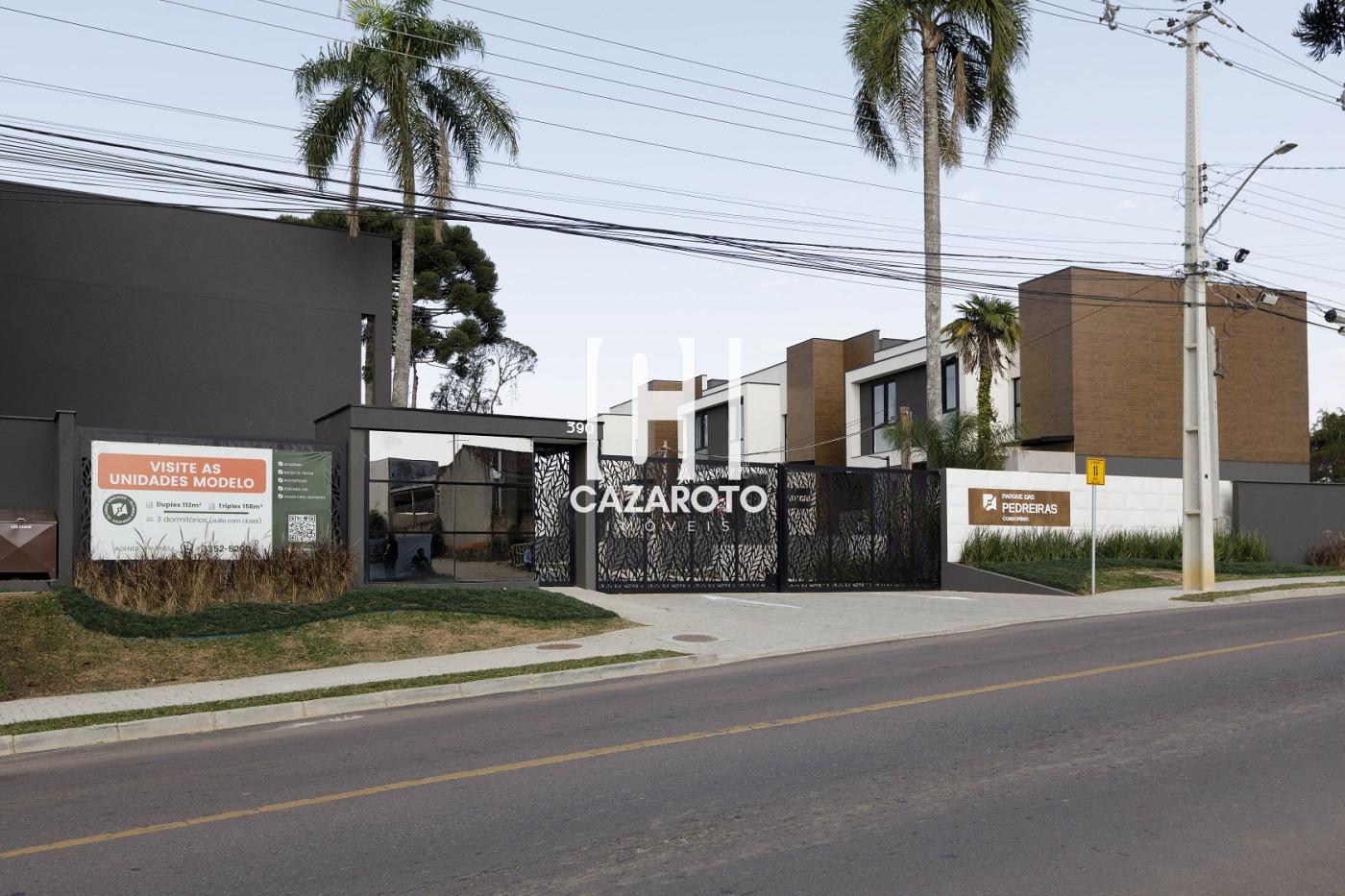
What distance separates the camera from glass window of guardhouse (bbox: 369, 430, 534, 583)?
19.2 m

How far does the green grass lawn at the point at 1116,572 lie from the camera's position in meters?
23.4

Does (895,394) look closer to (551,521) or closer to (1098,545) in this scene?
(1098,545)

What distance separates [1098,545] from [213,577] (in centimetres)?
1988

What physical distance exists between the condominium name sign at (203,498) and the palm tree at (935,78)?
16.4 m

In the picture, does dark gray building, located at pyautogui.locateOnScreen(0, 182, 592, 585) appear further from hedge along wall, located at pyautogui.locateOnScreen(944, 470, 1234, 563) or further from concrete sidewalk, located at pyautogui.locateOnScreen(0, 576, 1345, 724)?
hedge along wall, located at pyautogui.locateOnScreen(944, 470, 1234, 563)

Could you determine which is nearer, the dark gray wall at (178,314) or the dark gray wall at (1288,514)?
the dark gray wall at (178,314)

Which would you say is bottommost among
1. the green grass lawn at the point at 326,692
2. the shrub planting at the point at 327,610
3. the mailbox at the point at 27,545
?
the green grass lawn at the point at 326,692

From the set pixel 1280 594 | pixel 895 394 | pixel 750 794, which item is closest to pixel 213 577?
pixel 750 794

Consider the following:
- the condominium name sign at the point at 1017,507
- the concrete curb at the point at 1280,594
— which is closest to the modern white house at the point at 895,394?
the condominium name sign at the point at 1017,507

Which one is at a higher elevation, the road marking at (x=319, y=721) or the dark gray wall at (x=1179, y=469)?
the dark gray wall at (x=1179, y=469)

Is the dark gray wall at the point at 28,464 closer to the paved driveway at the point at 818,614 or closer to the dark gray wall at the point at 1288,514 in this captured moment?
the paved driveway at the point at 818,614

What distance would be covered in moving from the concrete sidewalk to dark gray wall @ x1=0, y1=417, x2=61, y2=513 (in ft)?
21.7

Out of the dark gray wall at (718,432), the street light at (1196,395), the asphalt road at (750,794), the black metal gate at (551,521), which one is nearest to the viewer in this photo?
the asphalt road at (750,794)

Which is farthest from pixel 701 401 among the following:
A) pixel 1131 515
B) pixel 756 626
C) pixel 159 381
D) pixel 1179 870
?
pixel 1179 870
